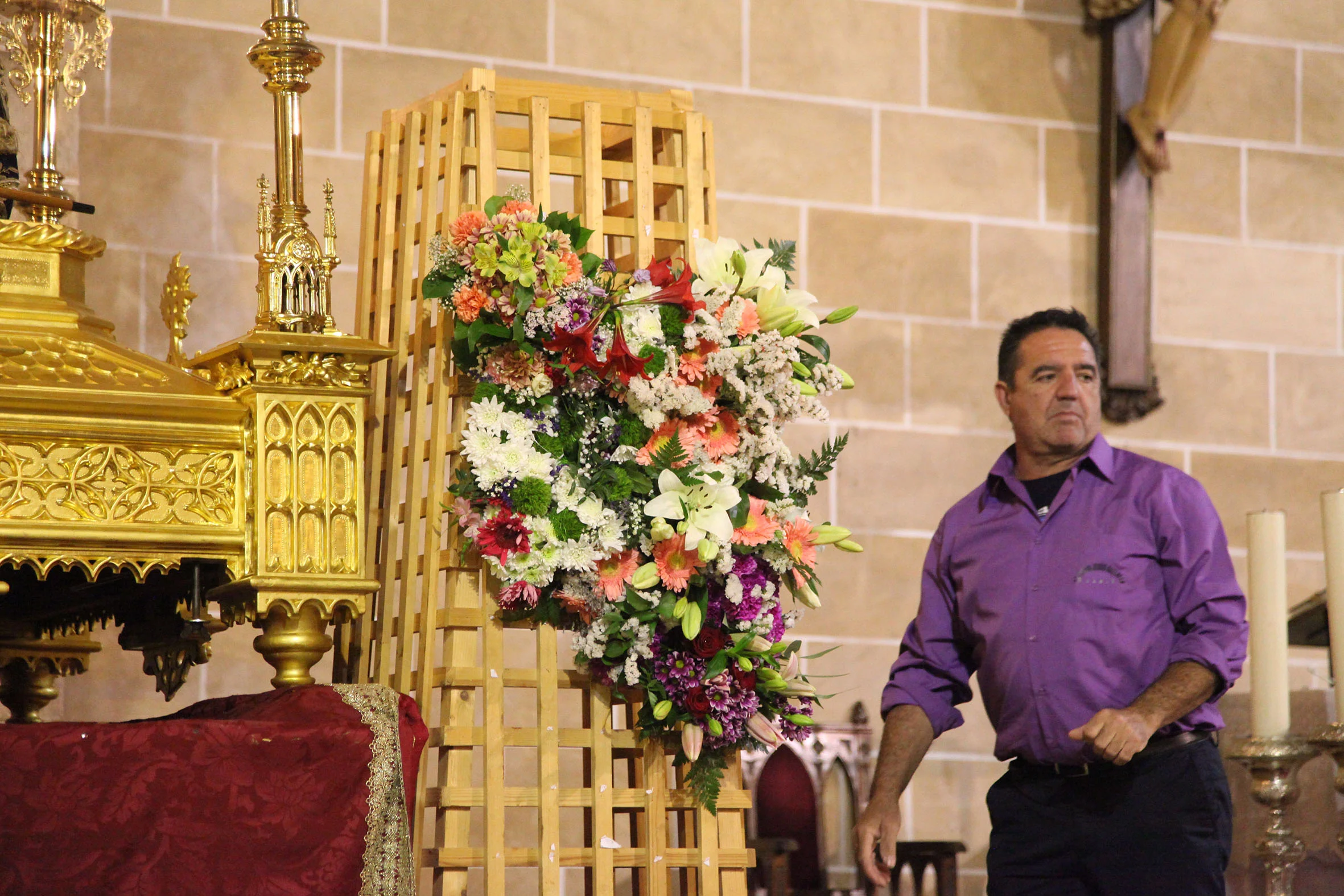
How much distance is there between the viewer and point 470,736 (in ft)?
9.37

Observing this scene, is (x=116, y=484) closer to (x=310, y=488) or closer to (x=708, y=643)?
(x=310, y=488)

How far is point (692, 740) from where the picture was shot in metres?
2.85

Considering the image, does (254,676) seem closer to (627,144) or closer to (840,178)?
(627,144)

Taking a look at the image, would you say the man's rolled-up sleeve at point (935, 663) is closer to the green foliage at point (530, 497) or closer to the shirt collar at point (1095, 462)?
the shirt collar at point (1095, 462)

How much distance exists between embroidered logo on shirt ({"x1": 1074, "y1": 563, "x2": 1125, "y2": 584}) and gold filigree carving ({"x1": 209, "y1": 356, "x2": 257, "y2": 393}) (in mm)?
1753

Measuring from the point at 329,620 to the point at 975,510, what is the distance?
1.65 metres

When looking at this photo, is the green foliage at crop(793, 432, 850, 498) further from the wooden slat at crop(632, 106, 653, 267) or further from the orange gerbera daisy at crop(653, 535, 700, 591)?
the wooden slat at crop(632, 106, 653, 267)

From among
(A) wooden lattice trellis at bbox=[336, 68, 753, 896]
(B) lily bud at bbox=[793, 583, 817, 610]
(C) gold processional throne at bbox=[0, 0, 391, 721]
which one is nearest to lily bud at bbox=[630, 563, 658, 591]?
(A) wooden lattice trellis at bbox=[336, 68, 753, 896]

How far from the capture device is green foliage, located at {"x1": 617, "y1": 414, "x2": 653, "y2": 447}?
2.87 meters

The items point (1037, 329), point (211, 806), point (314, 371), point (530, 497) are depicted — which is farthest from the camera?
point (1037, 329)

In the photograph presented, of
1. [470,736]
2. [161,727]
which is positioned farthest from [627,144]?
[161,727]

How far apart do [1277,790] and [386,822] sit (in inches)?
93.1

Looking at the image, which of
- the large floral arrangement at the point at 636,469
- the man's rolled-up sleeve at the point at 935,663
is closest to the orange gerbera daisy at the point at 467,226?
the large floral arrangement at the point at 636,469

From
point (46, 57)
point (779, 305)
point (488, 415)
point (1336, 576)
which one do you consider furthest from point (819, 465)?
point (46, 57)
